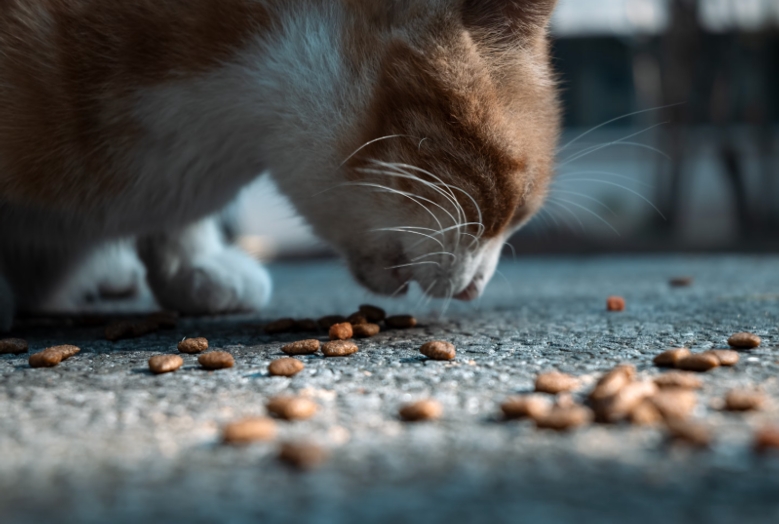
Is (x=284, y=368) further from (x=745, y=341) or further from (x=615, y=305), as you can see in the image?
(x=615, y=305)

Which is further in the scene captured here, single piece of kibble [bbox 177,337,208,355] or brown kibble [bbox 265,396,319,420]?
single piece of kibble [bbox 177,337,208,355]

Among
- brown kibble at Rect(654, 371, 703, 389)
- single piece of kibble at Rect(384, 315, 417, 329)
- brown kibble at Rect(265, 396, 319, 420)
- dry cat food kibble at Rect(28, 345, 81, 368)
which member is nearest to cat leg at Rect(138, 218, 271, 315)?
single piece of kibble at Rect(384, 315, 417, 329)

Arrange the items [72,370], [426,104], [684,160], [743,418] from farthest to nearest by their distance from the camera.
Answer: [684,160], [426,104], [72,370], [743,418]

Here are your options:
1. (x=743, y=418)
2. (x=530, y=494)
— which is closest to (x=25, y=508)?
(x=530, y=494)

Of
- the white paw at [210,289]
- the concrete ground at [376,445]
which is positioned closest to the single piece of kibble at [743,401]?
the concrete ground at [376,445]

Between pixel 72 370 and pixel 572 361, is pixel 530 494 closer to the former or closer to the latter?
pixel 572 361

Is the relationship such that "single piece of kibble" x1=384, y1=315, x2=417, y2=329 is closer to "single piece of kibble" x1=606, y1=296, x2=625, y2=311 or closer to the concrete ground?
the concrete ground

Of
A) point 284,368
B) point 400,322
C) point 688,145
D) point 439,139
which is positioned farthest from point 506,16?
point 688,145
